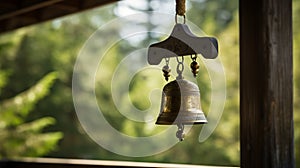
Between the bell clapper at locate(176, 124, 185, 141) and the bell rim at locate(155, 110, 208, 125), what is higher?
the bell rim at locate(155, 110, 208, 125)

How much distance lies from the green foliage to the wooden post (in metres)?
7.02

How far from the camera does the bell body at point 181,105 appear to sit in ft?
6.79

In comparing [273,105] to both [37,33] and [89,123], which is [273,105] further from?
[37,33]

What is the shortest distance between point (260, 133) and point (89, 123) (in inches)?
366

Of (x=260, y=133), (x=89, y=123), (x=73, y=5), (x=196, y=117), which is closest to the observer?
(x=260, y=133)

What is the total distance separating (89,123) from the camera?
10.9 m

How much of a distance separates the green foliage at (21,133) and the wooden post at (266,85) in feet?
23.0

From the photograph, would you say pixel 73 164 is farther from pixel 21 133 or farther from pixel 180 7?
pixel 21 133

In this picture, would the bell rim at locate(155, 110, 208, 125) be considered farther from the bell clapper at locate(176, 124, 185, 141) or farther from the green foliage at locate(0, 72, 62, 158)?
the green foliage at locate(0, 72, 62, 158)

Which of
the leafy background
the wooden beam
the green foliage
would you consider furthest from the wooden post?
the leafy background

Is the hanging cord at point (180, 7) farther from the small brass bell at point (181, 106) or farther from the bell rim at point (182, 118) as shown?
the bell rim at point (182, 118)

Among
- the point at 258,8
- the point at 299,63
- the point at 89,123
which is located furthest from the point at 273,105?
the point at 89,123

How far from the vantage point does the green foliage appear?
28.5 ft

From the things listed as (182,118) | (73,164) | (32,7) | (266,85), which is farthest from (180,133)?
(32,7)
